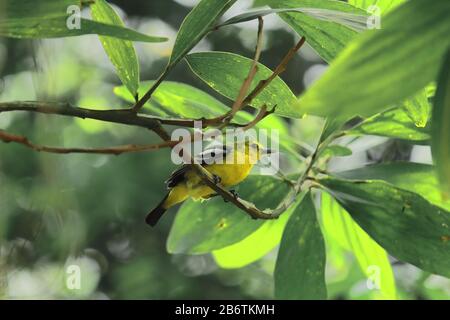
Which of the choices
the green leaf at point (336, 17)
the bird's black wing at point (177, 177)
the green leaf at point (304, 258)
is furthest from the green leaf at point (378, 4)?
the bird's black wing at point (177, 177)

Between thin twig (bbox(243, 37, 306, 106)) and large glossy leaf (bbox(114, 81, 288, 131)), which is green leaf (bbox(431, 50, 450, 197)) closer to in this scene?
thin twig (bbox(243, 37, 306, 106))

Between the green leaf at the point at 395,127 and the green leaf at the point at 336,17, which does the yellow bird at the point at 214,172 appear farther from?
the green leaf at the point at 336,17

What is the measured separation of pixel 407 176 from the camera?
1581 mm

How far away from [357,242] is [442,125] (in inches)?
52.0

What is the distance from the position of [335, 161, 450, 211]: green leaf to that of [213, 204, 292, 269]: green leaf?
0.28 m

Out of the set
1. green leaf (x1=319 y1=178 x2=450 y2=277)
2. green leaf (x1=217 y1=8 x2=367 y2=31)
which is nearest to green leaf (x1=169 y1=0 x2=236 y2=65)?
green leaf (x1=217 y1=8 x2=367 y2=31)

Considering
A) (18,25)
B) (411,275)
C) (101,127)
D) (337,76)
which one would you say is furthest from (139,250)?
(337,76)

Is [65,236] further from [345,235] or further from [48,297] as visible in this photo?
[345,235]

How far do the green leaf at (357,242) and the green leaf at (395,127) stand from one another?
0.25 metres

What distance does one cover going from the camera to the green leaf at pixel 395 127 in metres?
1.45

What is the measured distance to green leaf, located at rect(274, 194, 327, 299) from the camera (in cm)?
149

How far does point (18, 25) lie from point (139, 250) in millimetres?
4178
